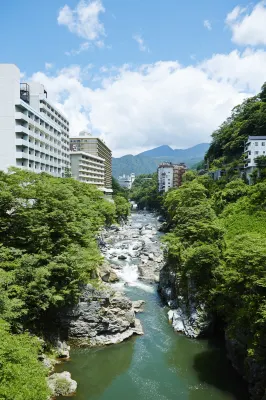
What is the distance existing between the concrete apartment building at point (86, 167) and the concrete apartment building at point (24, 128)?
17301 mm

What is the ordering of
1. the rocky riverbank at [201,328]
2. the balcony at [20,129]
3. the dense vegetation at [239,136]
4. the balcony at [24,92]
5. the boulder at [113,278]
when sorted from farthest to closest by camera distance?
1. the dense vegetation at [239,136]
2. the balcony at [24,92]
3. the balcony at [20,129]
4. the boulder at [113,278]
5. the rocky riverbank at [201,328]

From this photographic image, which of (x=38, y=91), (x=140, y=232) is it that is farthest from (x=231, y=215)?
(x=38, y=91)

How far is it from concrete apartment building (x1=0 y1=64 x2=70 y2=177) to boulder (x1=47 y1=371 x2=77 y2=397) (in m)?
33.8

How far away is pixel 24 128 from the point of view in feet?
159

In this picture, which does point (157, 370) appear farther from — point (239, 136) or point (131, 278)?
point (239, 136)

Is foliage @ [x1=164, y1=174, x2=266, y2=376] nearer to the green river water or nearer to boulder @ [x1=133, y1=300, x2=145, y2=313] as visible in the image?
the green river water

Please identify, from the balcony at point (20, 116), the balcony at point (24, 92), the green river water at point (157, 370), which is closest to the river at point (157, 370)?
the green river water at point (157, 370)

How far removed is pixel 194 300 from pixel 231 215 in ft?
53.2

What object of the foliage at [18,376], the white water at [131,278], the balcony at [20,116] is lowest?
the white water at [131,278]

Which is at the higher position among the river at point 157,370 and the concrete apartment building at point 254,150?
the concrete apartment building at point 254,150

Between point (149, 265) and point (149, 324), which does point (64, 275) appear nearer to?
point (149, 324)

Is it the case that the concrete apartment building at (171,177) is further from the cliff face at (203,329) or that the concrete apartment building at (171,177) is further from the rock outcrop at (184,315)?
the rock outcrop at (184,315)

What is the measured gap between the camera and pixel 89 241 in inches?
1124

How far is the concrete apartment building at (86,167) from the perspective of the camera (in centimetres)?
8656
